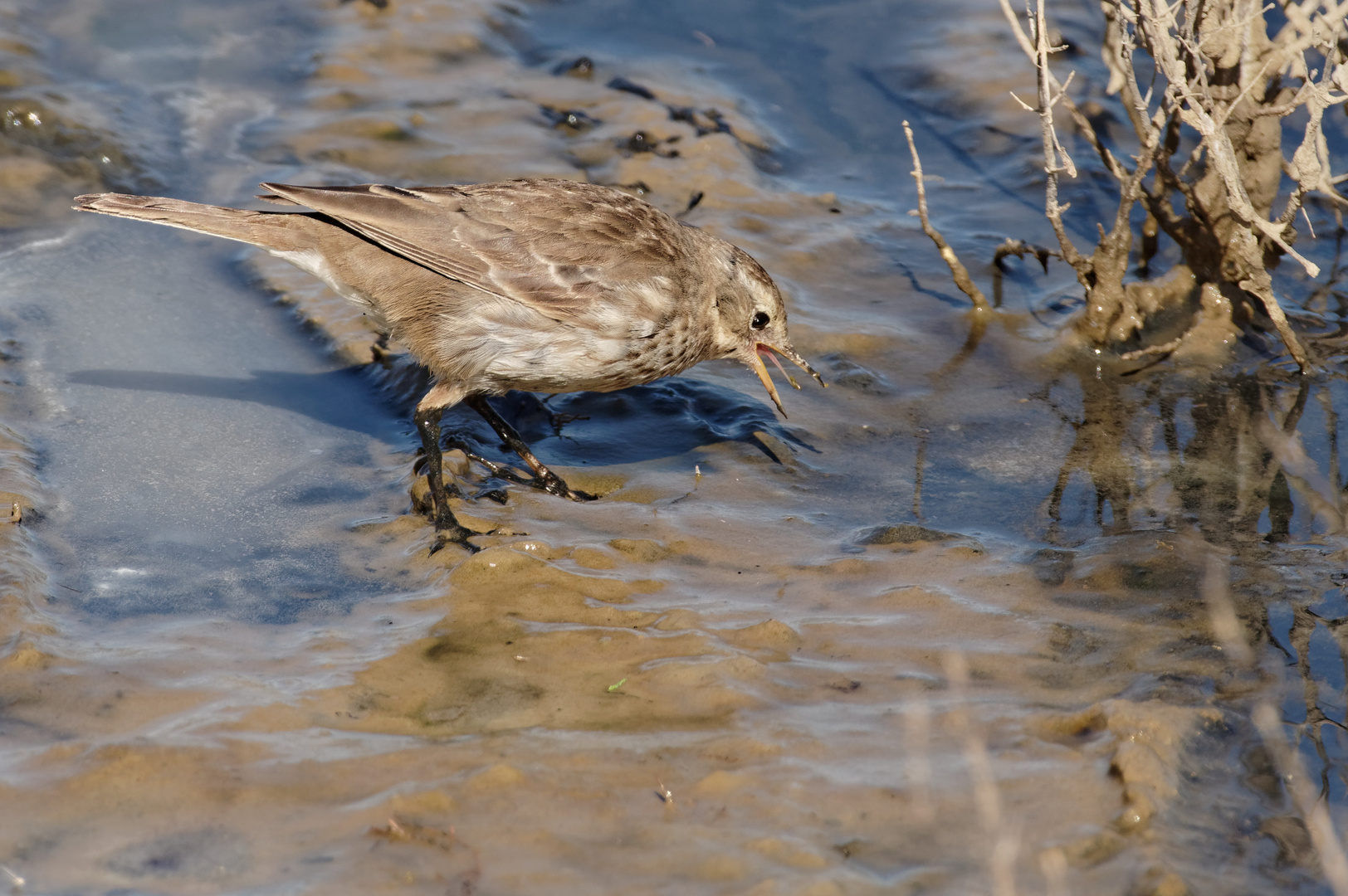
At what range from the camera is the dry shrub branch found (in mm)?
5785

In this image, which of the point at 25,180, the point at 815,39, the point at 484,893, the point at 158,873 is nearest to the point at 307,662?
the point at 158,873

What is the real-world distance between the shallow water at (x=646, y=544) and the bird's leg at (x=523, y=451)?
17 cm

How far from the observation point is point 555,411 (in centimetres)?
678

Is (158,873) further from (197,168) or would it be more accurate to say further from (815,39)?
(815,39)

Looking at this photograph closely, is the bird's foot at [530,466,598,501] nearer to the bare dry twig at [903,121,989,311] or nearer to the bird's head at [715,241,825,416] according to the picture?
the bird's head at [715,241,825,416]

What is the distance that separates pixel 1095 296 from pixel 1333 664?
127 inches

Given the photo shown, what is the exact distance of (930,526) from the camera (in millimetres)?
5570

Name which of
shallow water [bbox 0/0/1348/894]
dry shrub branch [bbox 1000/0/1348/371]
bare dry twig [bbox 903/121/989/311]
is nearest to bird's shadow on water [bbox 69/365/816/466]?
shallow water [bbox 0/0/1348/894]

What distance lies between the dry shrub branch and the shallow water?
1.41ft

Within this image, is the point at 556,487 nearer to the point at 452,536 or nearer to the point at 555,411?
the point at 452,536

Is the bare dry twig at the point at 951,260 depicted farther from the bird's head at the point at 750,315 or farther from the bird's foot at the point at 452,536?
the bird's foot at the point at 452,536

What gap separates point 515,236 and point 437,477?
1.32 meters

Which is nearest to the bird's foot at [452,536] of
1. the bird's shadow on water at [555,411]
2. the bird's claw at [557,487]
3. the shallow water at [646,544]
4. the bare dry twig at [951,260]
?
the shallow water at [646,544]

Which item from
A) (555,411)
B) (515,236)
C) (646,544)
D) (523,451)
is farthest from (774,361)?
(646,544)
